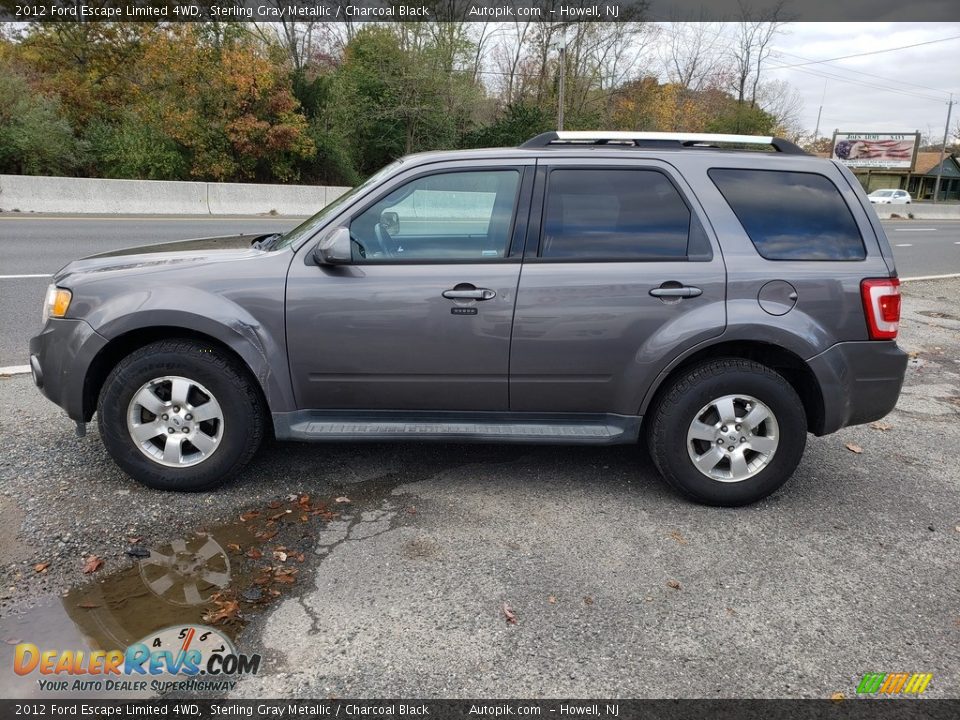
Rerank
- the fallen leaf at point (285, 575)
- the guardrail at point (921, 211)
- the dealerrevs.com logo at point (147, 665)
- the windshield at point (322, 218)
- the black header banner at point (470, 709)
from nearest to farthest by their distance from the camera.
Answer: the black header banner at point (470, 709) → the dealerrevs.com logo at point (147, 665) → the fallen leaf at point (285, 575) → the windshield at point (322, 218) → the guardrail at point (921, 211)

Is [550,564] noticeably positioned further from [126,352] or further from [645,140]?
[126,352]

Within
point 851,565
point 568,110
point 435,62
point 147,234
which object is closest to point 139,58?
point 435,62

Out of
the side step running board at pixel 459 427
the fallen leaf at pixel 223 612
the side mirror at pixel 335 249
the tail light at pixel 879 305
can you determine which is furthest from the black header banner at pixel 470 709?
the side mirror at pixel 335 249

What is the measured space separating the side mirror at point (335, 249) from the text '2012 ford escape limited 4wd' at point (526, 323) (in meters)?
0.01

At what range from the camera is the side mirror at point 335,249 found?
3.46m

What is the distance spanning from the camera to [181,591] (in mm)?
2855

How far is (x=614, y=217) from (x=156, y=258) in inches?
98.6

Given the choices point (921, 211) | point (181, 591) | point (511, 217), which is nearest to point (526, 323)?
point (511, 217)

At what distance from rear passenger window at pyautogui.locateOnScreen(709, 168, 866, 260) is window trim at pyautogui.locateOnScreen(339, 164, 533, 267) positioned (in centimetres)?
103

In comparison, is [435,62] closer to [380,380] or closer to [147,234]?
[147,234]

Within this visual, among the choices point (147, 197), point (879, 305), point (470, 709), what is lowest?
point (470, 709)

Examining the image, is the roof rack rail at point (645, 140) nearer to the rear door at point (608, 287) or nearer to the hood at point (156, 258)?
the rear door at point (608, 287)

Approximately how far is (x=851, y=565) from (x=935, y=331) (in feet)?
20.4

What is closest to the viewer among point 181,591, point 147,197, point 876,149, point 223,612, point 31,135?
point 223,612
